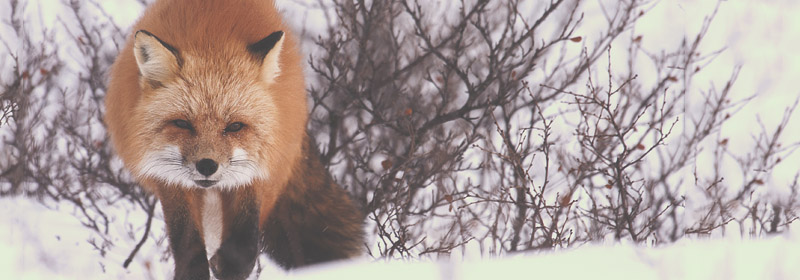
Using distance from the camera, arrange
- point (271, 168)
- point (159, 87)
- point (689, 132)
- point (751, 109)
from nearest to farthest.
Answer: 1. point (159, 87)
2. point (271, 168)
3. point (751, 109)
4. point (689, 132)

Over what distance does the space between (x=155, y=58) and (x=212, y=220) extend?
1.30 m

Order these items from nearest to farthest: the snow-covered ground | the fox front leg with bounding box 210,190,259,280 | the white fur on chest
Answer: the snow-covered ground → the fox front leg with bounding box 210,190,259,280 → the white fur on chest

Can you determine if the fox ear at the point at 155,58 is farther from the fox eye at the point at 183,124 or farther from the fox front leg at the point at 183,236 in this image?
the fox front leg at the point at 183,236

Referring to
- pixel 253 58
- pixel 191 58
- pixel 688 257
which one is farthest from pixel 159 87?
pixel 688 257

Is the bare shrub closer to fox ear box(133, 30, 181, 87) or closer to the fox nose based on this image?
the fox nose

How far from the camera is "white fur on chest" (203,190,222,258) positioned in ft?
12.9

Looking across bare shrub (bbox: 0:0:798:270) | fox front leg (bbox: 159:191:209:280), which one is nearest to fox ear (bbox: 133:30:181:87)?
fox front leg (bbox: 159:191:209:280)

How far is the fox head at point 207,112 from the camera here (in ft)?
10.1

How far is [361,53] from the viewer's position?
17.8ft

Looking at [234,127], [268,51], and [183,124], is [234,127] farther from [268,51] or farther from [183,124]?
[268,51]

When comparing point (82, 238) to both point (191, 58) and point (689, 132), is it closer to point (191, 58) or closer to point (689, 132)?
point (191, 58)

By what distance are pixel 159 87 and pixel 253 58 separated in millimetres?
438

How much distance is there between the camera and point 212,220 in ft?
13.5

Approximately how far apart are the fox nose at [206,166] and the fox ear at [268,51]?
51 cm
